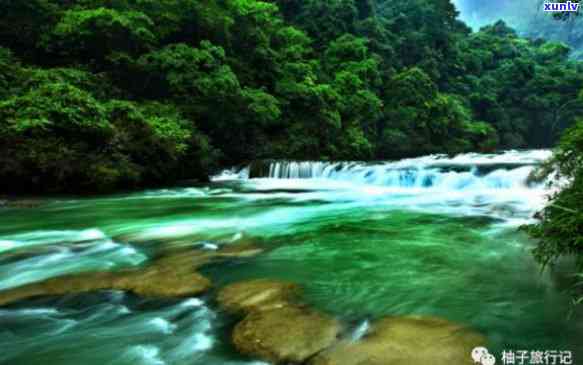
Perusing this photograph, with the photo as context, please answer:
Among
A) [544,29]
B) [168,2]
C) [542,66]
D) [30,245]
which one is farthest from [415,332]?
[544,29]

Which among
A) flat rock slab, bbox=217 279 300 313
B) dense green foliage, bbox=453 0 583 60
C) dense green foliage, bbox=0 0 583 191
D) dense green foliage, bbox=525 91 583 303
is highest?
dense green foliage, bbox=453 0 583 60

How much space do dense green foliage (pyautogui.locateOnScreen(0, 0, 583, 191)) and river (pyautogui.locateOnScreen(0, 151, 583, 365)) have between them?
2118 millimetres

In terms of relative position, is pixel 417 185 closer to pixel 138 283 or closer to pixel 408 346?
Answer: pixel 138 283

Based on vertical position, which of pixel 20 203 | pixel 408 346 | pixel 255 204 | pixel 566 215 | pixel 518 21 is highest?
pixel 518 21

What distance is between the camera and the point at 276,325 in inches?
109

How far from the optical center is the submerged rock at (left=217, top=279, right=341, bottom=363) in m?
2.46

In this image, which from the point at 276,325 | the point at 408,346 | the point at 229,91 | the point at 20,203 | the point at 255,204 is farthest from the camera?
the point at 229,91

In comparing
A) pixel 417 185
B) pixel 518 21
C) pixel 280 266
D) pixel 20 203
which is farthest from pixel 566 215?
pixel 518 21

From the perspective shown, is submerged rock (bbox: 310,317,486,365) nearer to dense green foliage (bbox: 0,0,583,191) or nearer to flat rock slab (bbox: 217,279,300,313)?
flat rock slab (bbox: 217,279,300,313)

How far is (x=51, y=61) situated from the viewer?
14766 millimetres

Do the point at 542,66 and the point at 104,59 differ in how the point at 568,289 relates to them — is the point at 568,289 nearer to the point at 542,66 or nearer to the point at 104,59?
the point at 104,59

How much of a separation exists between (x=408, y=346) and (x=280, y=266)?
7.12ft

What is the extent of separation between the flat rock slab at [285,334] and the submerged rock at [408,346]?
0.12 m

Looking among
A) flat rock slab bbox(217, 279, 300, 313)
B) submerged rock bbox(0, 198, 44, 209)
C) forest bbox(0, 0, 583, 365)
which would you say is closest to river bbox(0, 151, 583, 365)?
forest bbox(0, 0, 583, 365)
